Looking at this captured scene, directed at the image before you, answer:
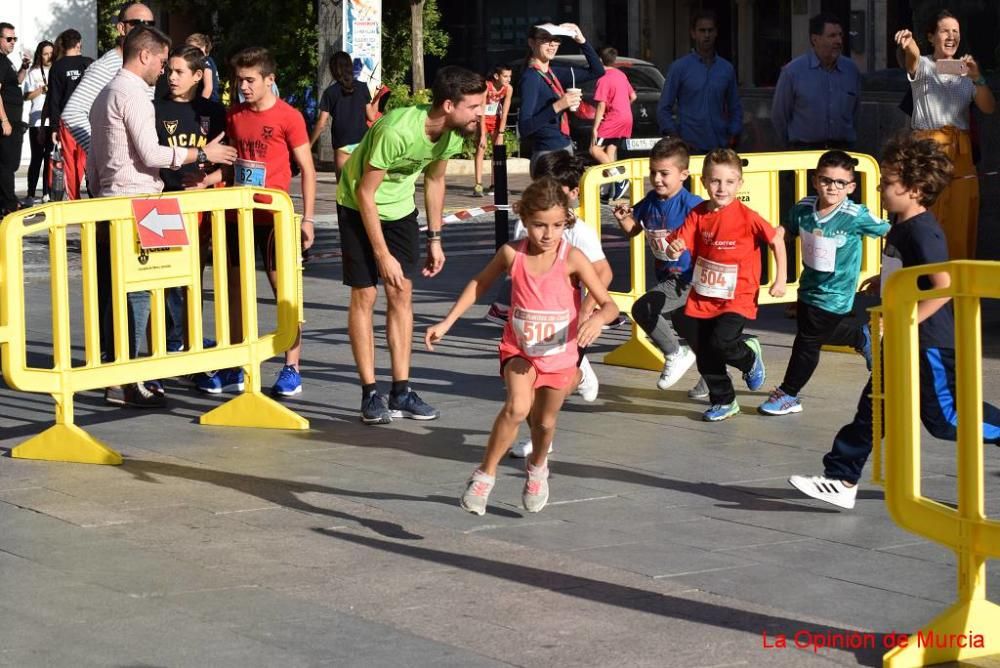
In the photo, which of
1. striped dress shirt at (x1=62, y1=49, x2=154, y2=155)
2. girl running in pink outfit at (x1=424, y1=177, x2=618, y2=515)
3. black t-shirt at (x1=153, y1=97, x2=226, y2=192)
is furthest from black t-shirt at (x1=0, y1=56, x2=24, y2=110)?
girl running in pink outfit at (x1=424, y1=177, x2=618, y2=515)

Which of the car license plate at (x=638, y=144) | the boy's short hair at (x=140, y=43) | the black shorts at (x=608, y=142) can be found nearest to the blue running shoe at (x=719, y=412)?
the boy's short hair at (x=140, y=43)

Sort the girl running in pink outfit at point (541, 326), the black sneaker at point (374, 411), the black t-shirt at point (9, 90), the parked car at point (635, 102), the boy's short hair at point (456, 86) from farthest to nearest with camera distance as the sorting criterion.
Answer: the parked car at point (635, 102)
the black t-shirt at point (9, 90)
the black sneaker at point (374, 411)
the boy's short hair at point (456, 86)
the girl running in pink outfit at point (541, 326)

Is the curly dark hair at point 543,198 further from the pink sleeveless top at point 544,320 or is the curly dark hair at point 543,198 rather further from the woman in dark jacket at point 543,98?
the woman in dark jacket at point 543,98

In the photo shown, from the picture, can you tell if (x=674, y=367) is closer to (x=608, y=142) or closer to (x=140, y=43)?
(x=140, y=43)

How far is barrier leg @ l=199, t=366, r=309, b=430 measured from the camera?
9070mm

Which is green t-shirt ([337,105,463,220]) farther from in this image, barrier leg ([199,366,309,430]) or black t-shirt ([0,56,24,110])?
black t-shirt ([0,56,24,110])

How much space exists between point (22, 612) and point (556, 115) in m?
9.91

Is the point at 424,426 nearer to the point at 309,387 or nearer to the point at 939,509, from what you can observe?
the point at 309,387

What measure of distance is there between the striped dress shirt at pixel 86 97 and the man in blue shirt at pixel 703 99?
4.30 metres

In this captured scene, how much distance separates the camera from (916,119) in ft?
40.1

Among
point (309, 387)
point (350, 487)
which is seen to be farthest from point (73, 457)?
point (309, 387)

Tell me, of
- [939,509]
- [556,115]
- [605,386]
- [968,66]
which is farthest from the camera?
[556,115]

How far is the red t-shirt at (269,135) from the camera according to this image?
10.1m

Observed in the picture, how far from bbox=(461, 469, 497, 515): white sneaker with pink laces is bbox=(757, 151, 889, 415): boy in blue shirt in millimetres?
2622
